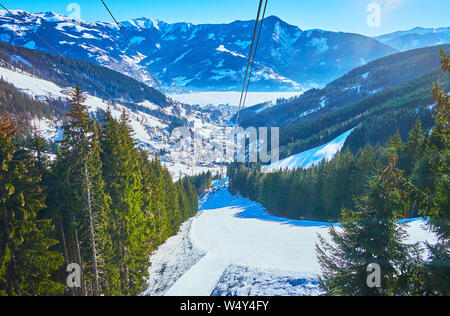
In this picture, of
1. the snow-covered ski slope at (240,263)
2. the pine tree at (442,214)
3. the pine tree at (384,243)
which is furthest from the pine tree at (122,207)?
the pine tree at (442,214)

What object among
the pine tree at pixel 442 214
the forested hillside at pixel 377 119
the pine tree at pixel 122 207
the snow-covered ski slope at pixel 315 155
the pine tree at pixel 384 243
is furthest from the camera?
the snow-covered ski slope at pixel 315 155

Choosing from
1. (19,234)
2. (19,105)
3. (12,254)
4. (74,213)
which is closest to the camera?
(12,254)

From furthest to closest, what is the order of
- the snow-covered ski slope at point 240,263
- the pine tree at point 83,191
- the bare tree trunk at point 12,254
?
the pine tree at point 83,191 < the snow-covered ski slope at point 240,263 < the bare tree trunk at point 12,254

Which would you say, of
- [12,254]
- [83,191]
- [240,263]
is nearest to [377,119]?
[240,263]

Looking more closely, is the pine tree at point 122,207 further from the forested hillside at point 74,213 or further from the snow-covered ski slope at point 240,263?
the snow-covered ski slope at point 240,263

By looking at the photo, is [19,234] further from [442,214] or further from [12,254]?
[442,214]

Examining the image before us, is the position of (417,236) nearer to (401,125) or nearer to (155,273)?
(155,273)
